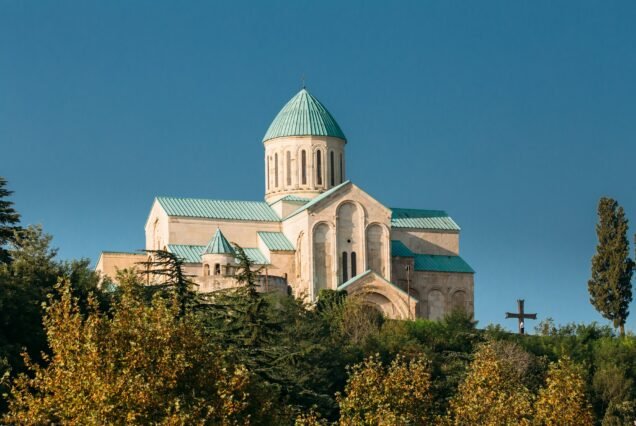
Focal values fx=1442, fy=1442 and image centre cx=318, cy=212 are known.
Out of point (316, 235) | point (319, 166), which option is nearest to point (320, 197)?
point (316, 235)

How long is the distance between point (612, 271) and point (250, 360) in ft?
92.2

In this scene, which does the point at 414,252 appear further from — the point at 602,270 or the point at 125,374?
the point at 125,374

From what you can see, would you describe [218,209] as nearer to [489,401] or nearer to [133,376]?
[489,401]

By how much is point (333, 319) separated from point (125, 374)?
30.0 metres

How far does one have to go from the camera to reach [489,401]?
103 ft

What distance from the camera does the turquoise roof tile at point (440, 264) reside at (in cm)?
6184

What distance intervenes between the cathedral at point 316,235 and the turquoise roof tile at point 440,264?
6 centimetres

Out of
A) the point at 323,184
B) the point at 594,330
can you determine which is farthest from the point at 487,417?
the point at 323,184

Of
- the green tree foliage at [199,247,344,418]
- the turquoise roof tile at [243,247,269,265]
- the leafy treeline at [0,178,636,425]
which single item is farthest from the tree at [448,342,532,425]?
the turquoise roof tile at [243,247,269,265]

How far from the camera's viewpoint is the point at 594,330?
57531 mm

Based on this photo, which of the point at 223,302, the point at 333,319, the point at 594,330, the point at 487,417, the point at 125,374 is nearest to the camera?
the point at 125,374

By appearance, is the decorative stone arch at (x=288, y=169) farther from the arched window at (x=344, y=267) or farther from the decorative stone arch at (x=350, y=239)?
the arched window at (x=344, y=267)

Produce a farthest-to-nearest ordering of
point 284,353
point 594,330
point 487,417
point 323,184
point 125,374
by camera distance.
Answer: point 323,184
point 594,330
point 284,353
point 487,417
point 125,374

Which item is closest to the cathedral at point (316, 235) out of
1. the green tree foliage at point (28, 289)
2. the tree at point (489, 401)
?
the green tree foliage at point (28, 289)
